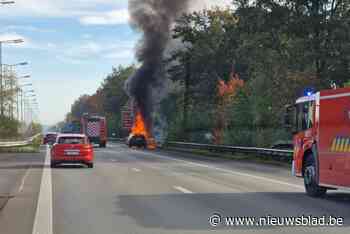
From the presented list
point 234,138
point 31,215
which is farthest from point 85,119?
point 31,215

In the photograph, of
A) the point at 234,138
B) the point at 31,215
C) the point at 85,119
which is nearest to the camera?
the point at 31,215

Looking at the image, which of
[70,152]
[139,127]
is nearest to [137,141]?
[139,127]

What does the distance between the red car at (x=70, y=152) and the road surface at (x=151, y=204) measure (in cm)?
727

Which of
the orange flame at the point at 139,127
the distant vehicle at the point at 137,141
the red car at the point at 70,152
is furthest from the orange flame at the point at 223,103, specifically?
the red car at the point at 70,152

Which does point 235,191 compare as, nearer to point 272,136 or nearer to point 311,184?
point 311,184

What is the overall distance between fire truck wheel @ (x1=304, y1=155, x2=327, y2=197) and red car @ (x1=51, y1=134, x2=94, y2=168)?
1507cm

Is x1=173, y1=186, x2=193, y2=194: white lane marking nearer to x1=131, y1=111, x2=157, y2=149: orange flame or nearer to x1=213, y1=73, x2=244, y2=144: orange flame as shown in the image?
x1=213, y1=73, x2=244, y2=144: orange flame

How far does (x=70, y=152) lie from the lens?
31500 mm

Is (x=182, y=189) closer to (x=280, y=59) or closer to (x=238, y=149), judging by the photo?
(x=238, y=149)

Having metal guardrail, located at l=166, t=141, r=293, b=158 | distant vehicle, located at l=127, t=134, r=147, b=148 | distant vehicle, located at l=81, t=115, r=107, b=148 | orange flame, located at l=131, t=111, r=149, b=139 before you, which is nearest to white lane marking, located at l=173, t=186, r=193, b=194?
metal guardrail, located at l=166, t=141, r=293, b=158

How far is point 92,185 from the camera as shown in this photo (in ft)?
68.5

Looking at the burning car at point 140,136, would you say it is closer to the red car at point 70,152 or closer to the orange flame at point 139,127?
the orange flame at point 139,127

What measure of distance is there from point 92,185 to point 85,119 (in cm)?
5734

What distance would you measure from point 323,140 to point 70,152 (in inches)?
658
